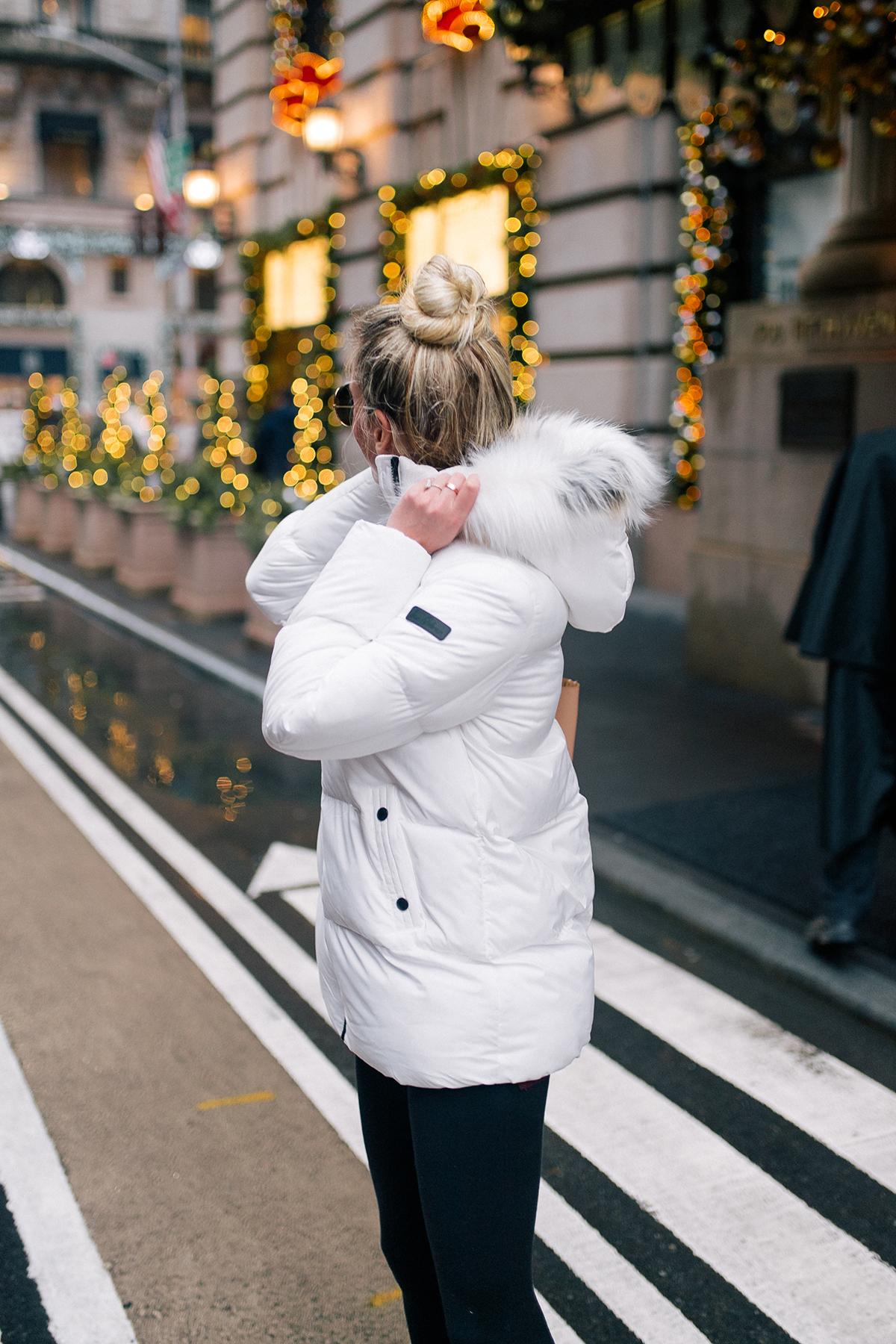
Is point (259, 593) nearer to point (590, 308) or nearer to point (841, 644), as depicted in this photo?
point (841, 644)

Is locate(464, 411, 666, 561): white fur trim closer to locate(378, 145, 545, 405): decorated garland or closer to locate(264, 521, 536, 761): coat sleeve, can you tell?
locate(264, 521, 536, 761): coat sleeve

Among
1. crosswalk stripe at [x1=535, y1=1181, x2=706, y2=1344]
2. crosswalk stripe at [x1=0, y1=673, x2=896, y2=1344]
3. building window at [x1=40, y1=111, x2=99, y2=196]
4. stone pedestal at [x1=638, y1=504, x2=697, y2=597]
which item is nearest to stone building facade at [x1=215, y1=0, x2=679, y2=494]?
stone pedestal at [x1=638, y1=504, x2=697, y2=597]

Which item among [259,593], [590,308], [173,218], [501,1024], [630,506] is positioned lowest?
[501,1024]

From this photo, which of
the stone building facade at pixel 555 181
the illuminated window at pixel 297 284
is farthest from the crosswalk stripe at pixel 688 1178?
the illuminated window at pixel 297 284

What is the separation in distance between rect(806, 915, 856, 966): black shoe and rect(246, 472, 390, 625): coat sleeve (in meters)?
2.93

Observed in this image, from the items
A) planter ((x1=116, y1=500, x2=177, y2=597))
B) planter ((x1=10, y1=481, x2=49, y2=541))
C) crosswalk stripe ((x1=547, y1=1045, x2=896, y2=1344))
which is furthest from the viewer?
planter ((x1=10, y1=481, x2=49, y2=541))

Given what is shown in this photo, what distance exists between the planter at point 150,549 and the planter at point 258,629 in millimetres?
3025

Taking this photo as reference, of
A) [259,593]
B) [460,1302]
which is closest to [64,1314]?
[460,1302]

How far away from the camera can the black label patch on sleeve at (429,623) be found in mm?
1846

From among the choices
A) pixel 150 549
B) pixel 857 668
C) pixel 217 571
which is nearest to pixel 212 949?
pixel 857 668

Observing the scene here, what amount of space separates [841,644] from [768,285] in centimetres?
871

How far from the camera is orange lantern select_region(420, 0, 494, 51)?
13.2m

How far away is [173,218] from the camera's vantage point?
71.2 ft

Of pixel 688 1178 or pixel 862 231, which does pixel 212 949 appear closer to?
pixel 688 1178
